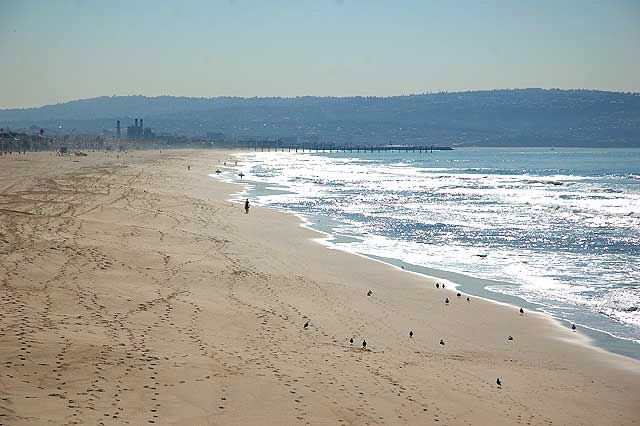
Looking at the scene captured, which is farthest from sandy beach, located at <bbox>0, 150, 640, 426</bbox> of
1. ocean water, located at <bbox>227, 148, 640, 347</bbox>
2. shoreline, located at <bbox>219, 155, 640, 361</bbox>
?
ocean water, located at <bbox>227, 148, 640, 347</bbox>

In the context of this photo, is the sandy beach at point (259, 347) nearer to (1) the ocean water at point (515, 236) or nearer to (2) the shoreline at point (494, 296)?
(2) the shoreline at point (494, 296)

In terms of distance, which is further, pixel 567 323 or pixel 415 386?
pixel 567 323

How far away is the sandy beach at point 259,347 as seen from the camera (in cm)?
912

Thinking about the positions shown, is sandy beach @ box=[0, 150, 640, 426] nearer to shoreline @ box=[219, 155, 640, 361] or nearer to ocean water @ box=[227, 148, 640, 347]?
shoreline @ box=[219, 155, 640, 361]

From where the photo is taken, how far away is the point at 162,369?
32.9ft

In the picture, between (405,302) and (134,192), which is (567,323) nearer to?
(405,302)

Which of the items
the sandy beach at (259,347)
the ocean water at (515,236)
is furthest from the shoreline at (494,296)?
the sandy beach at (259,347)

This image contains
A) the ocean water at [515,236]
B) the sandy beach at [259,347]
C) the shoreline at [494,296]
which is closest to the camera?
the sandy beach at [259,347]

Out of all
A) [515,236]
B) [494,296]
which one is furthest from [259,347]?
[515,236]

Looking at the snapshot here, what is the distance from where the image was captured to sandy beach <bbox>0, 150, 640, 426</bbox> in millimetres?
9117

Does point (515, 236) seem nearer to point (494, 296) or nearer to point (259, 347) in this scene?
point (494, 296)

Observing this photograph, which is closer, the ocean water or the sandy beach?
the sandy beach

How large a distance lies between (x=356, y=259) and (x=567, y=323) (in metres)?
9.24

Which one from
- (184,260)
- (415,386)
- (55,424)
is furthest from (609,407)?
(184,260)
